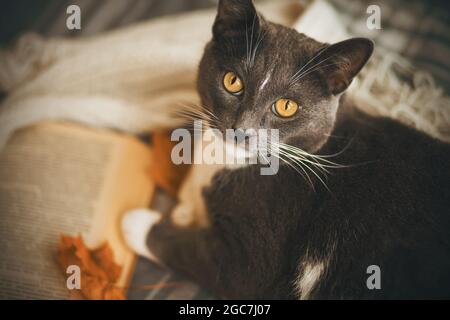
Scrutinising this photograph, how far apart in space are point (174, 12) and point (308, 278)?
1309 mm

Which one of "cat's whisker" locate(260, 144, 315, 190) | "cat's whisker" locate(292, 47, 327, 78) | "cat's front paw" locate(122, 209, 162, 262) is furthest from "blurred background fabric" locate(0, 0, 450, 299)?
"cat's whisker" locate(292, 47, 327, 78)

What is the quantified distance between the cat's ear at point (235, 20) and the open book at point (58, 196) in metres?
0.60

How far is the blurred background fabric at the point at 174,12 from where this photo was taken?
4.04ft

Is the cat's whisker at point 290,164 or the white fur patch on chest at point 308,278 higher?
the cat's whisker at point 290,164

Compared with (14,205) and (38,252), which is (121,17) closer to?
(14,205)

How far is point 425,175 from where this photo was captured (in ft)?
3.10

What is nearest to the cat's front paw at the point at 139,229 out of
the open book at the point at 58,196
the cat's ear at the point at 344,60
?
the open book at the point at 58,196

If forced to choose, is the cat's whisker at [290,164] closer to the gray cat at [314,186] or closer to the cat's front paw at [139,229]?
the gray cat at [314,186]

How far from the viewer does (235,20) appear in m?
0.98

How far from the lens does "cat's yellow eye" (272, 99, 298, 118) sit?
941 mm

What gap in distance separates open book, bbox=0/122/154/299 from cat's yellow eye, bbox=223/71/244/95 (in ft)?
1.88

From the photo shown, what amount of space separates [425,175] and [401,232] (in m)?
0.15

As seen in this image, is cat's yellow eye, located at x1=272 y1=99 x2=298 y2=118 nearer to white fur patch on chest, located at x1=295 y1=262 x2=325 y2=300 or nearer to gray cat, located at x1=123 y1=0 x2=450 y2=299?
gray cat, located at x1=123 y1=0 x2=450 y2=299

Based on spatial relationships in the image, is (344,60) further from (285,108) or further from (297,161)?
(297,161)
